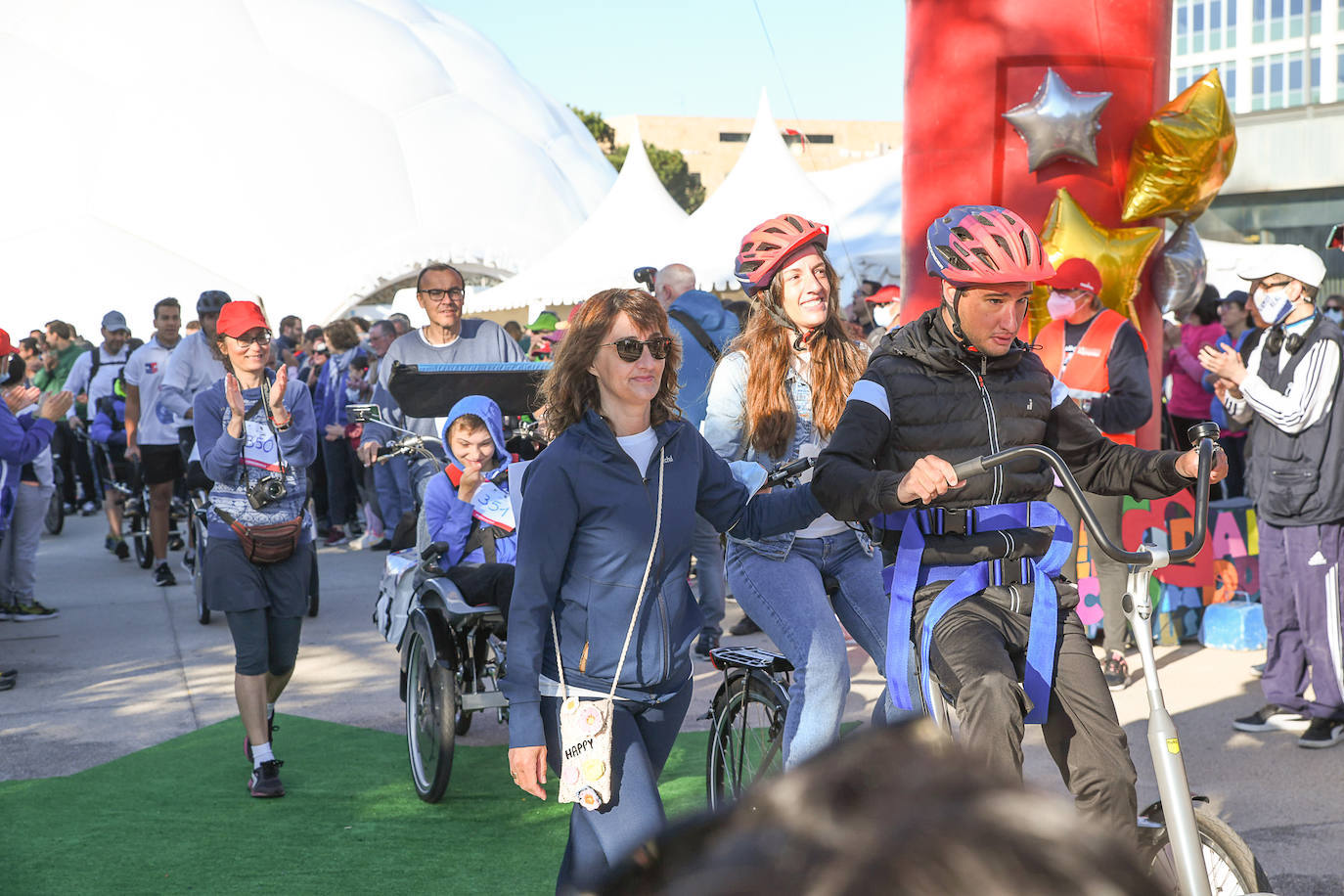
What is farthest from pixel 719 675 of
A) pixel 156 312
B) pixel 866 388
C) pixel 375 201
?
pixel 375 201

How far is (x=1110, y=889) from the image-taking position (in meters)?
0.51

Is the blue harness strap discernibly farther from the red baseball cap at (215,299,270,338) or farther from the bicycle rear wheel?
the bicycle rear wheel

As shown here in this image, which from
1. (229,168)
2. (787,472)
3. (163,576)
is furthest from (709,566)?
(229,168)

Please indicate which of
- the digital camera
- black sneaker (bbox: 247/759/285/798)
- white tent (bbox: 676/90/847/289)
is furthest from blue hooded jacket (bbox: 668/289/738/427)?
white tent (bbox: 676/90/847/289)

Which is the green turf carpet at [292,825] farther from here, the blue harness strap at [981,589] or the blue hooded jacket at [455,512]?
the blue harness strap at [981,589]

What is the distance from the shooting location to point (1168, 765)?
9.80 feet

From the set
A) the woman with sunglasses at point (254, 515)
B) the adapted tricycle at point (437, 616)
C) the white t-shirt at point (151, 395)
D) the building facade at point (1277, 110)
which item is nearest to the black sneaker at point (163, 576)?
the white t-shirt at point (151, 395)

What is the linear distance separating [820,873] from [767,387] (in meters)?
3.91

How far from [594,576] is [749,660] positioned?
1407 millimetres

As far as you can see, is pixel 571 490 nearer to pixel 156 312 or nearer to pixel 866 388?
pixel 866 388

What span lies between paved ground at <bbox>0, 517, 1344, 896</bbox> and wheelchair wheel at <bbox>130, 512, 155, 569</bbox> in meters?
0.64

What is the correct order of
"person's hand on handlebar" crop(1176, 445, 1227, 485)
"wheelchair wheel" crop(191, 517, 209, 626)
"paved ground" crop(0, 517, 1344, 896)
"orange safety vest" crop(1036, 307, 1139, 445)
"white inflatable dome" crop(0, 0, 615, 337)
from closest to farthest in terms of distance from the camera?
"person's hand on handlebar" crop(1176, 445, 1227, 485), "paved ground" crop(0, 517, 1344, 896), "orange safety vest" crop(1036, 307, 1139, 445), "wheelchair wheel" crop(191, 517, 209, 626), "white inflatable dome" crop(0, 0, 615, 337)

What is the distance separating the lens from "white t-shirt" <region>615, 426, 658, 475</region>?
3486mm

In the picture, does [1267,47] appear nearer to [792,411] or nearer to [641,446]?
[792,411]
